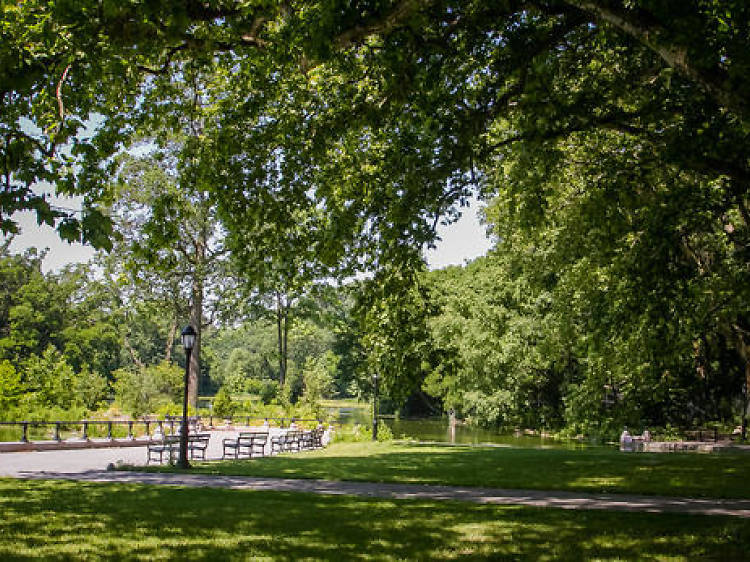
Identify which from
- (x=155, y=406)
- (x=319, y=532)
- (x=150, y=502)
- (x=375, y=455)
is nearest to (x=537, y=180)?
(x=319, y=532)

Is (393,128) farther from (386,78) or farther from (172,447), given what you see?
(172,447)

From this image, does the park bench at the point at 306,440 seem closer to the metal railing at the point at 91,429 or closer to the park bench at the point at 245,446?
the park bench at the point at 245,446

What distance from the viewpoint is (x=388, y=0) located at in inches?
308

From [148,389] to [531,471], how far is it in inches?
1070

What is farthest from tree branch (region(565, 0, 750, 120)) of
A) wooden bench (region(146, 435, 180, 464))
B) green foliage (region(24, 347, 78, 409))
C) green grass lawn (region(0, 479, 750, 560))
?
green foliage (region(24, 347, 78, 409))

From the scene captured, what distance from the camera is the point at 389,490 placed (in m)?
12.8

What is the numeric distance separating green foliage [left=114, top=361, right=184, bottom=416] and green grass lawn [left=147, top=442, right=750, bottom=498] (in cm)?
1777

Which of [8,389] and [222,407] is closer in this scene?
[8,389]

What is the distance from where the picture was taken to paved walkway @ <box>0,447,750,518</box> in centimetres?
1048

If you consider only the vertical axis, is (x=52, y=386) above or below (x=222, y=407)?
above

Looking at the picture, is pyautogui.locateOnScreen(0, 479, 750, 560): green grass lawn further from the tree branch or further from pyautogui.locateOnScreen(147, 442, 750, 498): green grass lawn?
the tree branch

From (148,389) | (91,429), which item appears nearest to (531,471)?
(91,429)

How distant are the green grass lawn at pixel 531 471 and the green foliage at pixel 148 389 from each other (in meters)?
17.8

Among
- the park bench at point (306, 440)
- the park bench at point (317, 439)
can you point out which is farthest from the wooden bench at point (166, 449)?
the park bench at point (317, 439)
